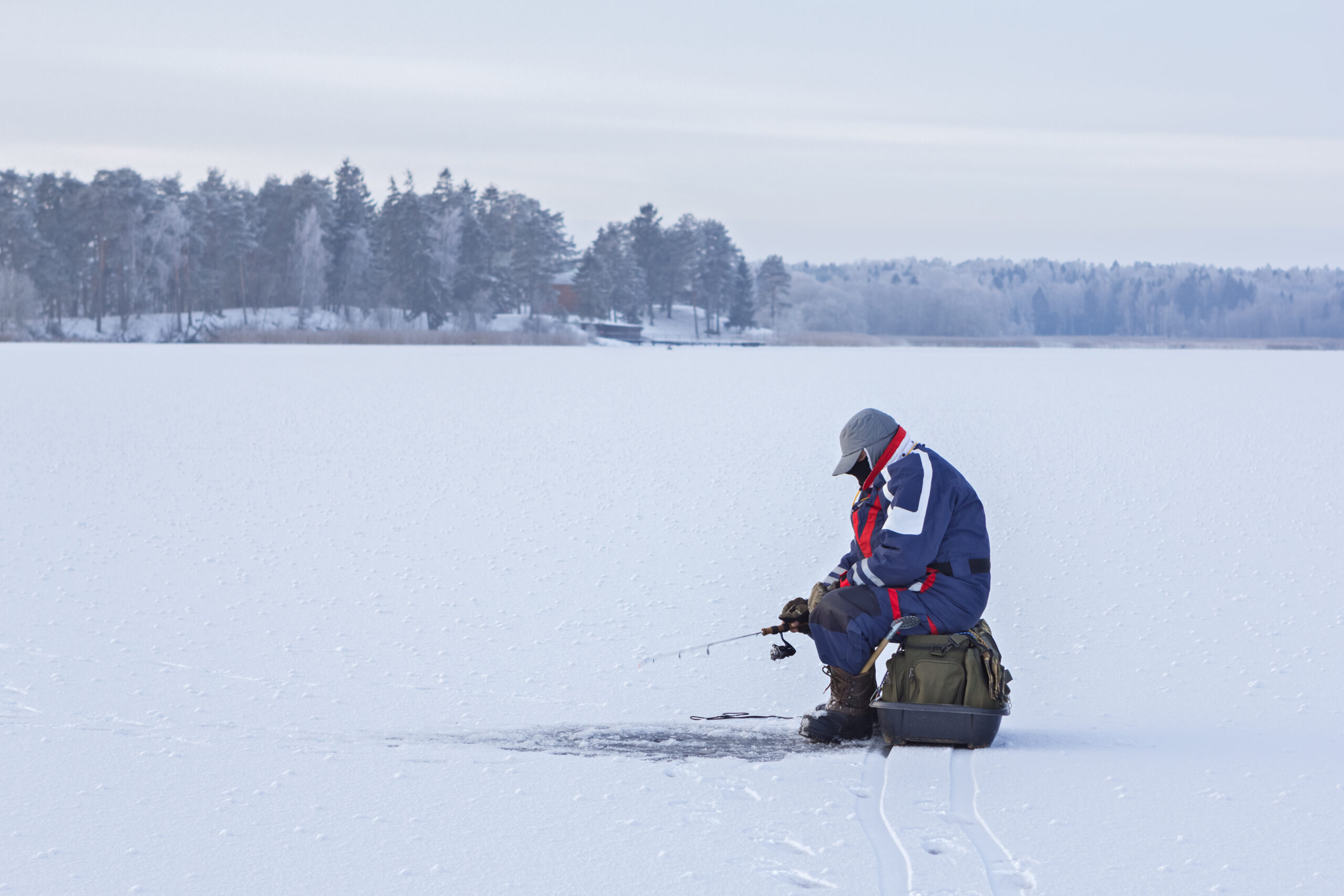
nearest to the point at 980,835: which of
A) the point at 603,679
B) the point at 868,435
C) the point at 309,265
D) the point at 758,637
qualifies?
the point at 868,435

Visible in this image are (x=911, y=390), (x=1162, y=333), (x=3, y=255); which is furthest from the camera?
(x=1162, y=333)

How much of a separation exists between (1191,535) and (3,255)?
248 feet

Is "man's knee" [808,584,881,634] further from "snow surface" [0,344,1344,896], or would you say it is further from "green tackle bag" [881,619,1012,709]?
"snow surface" [0,344,1344,896]

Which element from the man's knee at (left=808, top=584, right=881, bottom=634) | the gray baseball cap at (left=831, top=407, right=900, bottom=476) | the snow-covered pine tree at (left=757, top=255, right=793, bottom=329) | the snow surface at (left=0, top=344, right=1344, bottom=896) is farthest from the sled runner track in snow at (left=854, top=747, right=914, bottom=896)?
the snow-covered pine tree at (left=757, top=255, right=793, bottom=329)

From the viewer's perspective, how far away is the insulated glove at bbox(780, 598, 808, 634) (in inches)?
164

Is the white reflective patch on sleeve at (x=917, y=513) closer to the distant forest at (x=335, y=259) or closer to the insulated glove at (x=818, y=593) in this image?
the insulated glove at (x=818, y=593)

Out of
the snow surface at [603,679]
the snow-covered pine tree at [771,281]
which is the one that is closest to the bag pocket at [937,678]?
the snow surface at [603,679]

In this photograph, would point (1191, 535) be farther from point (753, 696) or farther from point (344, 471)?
point (344, 471)

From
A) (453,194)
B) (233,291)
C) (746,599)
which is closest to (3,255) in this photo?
(233,291)

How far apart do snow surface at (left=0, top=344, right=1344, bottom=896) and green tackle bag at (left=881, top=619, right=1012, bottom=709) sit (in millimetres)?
196

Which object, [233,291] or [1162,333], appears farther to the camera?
[1162,333]

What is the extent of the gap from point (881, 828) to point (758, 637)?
2.34m

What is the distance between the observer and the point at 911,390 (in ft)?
77.6

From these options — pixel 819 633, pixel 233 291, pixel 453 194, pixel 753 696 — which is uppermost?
pixel 453 194
